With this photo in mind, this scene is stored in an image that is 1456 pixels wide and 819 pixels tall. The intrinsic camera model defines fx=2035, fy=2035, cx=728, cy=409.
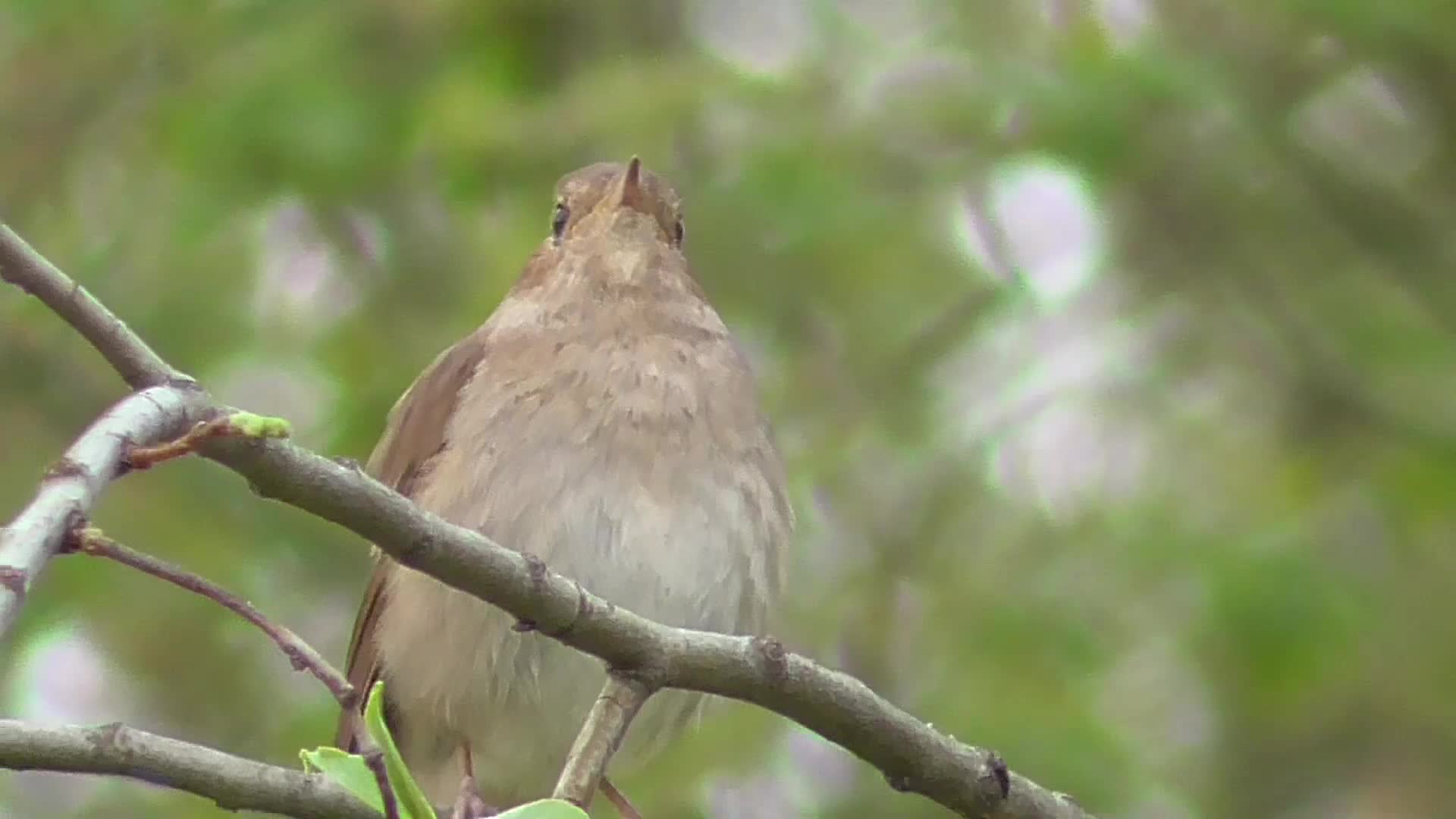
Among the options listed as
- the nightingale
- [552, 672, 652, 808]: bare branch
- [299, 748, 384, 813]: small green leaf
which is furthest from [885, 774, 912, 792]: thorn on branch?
[299, 748, 384, 813]: small green leaf

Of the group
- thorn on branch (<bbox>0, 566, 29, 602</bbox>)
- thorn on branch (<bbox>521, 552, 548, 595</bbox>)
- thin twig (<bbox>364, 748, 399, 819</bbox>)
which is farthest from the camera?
thorn on branch (<bbox>521, 552, 548, 595</bbox>)

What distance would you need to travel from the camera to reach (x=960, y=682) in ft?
19.9

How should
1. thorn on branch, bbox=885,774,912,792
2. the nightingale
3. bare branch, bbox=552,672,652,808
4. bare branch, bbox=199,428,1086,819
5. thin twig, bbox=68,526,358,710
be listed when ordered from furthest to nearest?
the nightingale
thorn on branch, bbox=885,774,912,792
bare branch, bbox=552,672,652,808
bare branch, bbox=199,428,1086,819
thin twig, bbox=68,526,358,710

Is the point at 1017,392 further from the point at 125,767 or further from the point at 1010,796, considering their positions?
the point at 125,767

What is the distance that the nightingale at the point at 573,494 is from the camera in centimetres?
456

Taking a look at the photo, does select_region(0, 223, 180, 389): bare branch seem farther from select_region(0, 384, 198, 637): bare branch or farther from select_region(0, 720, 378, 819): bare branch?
select_region(0, 720, 378, 819): bare branch

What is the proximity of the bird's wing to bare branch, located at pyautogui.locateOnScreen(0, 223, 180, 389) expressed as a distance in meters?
2.54

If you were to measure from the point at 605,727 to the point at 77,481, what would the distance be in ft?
3.62

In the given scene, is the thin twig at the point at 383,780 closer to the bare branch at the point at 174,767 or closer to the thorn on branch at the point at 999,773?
the bare branch at the point at 174,767

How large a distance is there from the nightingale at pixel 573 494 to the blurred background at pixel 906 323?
103cm

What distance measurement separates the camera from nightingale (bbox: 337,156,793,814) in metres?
4.56

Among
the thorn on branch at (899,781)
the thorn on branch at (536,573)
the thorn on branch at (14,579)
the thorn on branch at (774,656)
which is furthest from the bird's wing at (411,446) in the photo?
the thorn on branch at (14,579)

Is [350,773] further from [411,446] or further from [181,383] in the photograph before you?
[411,446]

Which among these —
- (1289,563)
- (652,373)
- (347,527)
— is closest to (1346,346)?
(1289,563)
